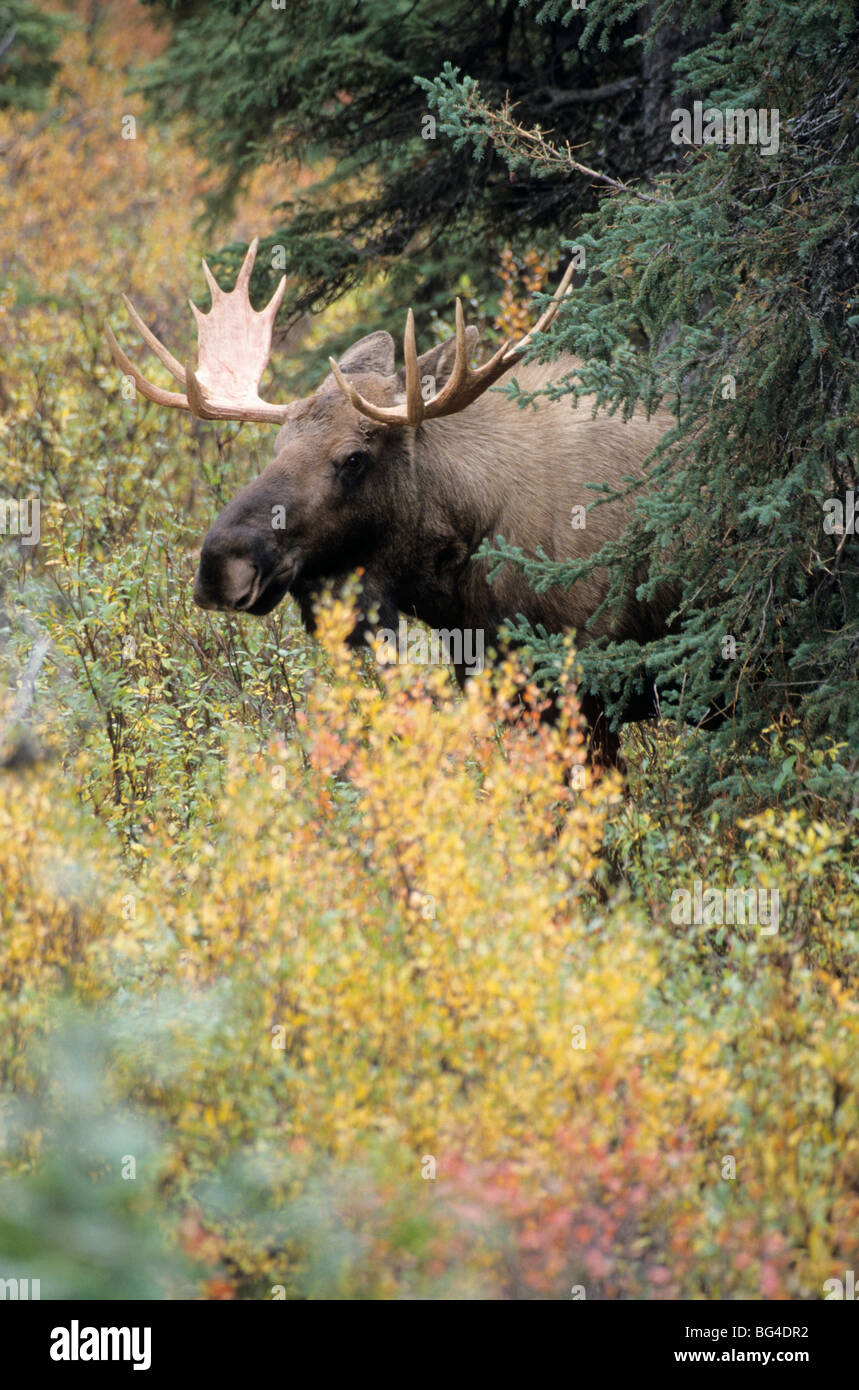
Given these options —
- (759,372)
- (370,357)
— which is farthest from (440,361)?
(759,372)

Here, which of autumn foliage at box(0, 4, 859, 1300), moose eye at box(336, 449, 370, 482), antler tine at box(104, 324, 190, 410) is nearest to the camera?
autumn foliage at box(0, 4, 859, 1300)

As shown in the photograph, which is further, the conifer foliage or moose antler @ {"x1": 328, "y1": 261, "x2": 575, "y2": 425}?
moose antler @ {"x1": 328, "y1": 261, "x2": 575, "y2": 425}

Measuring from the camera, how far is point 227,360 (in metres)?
7.25

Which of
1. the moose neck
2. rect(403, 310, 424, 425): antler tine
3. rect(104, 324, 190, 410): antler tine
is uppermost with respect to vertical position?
rect(104, 324, 190, 410): antler tine

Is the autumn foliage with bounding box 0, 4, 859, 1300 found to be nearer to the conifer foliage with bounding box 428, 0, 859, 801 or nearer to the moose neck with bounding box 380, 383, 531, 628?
the conifer foliage with bounding box 428, 0, 859, 801

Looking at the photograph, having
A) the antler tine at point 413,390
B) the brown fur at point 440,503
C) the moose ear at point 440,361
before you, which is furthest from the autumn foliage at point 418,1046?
the moose ear at point 440,361

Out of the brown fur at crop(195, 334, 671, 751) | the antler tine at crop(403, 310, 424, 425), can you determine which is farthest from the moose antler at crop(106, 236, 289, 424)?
the antler tine at crop(403, 310, 424, 425)

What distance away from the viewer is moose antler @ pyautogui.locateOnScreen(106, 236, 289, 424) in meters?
6.66

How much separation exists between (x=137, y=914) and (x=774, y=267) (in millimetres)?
3354

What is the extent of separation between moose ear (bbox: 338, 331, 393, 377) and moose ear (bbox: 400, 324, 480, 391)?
34cm

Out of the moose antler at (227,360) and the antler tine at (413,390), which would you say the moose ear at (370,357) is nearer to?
the moose antler at (227,360)

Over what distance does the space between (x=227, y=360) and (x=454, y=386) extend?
1630mm

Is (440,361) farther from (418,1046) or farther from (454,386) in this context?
(418,1046)
